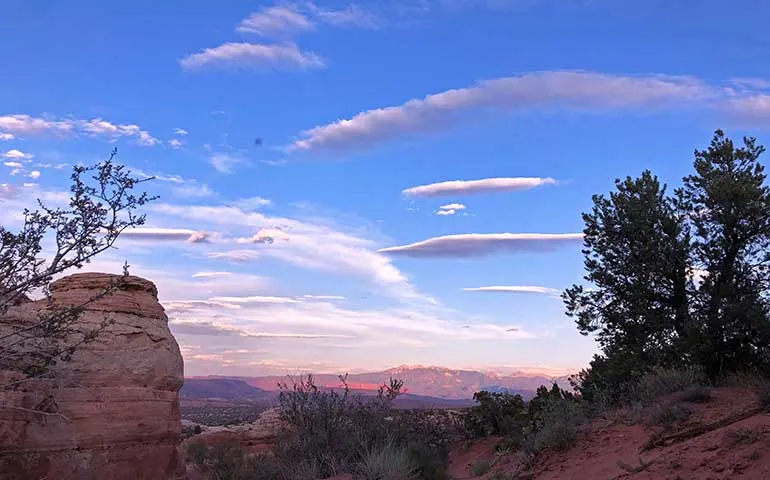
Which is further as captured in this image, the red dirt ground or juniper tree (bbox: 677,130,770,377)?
juniper tree (bbox: 677,130,770,377)

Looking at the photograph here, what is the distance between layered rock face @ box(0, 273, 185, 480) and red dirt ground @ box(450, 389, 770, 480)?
8.03 meters

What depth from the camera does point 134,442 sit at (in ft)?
49.3

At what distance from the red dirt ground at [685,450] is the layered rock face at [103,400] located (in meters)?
8.03

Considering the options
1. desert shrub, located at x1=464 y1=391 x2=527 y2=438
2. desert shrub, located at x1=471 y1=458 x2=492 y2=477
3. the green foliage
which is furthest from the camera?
desert shrub, located at x1=464 y1=391 x2=527 y2=438

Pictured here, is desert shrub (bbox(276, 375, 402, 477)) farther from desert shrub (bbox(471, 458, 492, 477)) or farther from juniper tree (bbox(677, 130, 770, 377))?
juniper tree (bbox(677, 130, 770, 377))

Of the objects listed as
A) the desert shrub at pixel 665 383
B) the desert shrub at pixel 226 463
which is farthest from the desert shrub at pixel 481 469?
the desert shrub at pixel 226 463

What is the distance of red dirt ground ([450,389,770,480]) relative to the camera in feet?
28.7

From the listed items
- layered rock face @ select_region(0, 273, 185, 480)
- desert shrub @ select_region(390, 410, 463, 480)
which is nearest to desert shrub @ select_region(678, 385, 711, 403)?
desert shrub @ select_region(390, 410, 463, 480)

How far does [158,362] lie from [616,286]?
41.7 ft

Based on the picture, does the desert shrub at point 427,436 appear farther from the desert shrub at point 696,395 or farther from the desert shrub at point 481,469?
the desert shrub at point 696,395

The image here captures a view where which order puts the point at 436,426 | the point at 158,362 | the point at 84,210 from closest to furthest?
the point at 84,210, the point at 158,362, the point at 436,426

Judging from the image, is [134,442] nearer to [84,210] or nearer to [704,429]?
[84,210]

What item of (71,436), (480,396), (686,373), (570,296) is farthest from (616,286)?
(71,436)

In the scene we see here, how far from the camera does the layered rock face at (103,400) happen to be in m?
13.0
